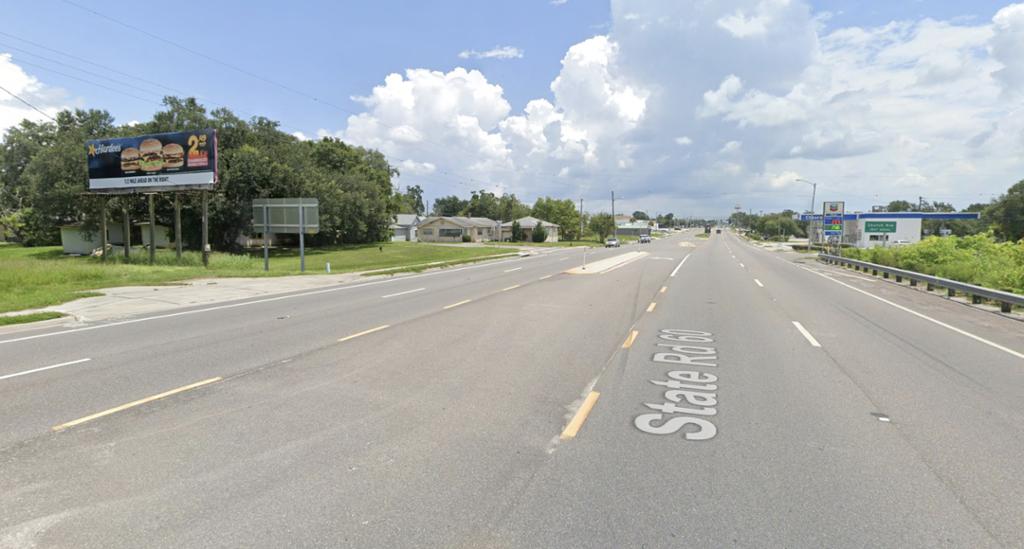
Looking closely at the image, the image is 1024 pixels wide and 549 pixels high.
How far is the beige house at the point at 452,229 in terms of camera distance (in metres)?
99.2

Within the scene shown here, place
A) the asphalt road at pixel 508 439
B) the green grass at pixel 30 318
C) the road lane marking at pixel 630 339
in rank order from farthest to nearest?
the green grass at pixel 30 318, the road lane marking at pixel 630 339, the asphalt road at pixel 508 439

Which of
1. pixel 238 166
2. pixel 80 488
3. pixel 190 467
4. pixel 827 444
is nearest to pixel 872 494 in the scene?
pixel 827 444

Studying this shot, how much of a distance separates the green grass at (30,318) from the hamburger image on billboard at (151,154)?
63.0ft

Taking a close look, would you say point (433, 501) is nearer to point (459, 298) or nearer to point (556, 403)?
point (556, 403)

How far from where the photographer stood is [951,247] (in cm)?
2745

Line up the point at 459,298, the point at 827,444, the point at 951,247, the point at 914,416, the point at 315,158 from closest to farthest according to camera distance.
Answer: the point at 827,444, the point at 914,416, the point at 459,298, the point at 951,247, the point at 315,158

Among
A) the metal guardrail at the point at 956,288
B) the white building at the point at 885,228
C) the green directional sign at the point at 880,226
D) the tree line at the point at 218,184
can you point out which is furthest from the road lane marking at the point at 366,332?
the green directional sign at the point at 880,226

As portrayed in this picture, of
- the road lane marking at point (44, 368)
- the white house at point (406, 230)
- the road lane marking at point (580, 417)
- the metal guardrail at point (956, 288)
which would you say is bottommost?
the road lane marking at point (44, 368)

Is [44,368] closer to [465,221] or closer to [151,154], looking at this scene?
[151,154]

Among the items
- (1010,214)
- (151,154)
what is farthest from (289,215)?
(1010,214)

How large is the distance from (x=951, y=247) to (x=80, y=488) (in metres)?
34.2

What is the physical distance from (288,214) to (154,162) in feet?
25.8

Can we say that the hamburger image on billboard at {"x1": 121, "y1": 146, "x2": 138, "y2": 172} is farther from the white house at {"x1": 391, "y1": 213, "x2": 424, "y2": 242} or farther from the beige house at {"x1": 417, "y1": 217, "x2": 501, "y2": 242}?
the white house at {"x1": 391, "y1": 213, "x2": 424, "y2": 242}

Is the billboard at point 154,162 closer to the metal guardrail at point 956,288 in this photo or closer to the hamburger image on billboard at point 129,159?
the hamburger image on billboard at point 129,159
